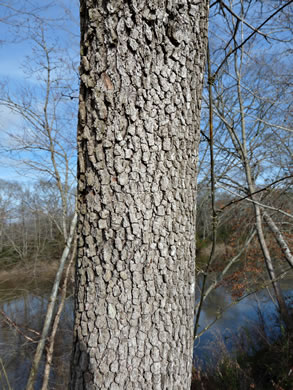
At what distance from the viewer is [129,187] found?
0.89 metres

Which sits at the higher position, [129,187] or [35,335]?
[129,187]

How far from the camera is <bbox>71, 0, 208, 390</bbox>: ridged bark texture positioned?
880 millimetres

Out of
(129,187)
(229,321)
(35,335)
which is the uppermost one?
(129,187)

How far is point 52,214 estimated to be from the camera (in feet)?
14.4

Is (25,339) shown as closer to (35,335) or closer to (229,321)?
(35,335)

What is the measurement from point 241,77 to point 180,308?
18.2 ft

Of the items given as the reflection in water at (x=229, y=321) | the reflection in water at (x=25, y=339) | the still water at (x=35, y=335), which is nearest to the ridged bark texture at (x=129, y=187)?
the still water at (x=35, y=335)

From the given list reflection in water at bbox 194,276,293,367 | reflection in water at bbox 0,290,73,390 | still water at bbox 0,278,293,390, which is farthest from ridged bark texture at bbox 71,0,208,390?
reflection in water at bbox 194,276,293,367

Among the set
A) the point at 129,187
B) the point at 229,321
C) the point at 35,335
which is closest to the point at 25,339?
the point at 35,335

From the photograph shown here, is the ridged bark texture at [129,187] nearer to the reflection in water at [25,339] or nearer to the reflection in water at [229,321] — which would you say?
the reflection in water at [25,339]

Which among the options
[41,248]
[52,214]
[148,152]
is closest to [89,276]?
[148,152]

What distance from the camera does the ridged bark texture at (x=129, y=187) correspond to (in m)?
0.88

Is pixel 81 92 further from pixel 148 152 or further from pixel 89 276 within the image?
pixel 89 276

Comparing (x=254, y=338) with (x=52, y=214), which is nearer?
(x=52, y=214)
